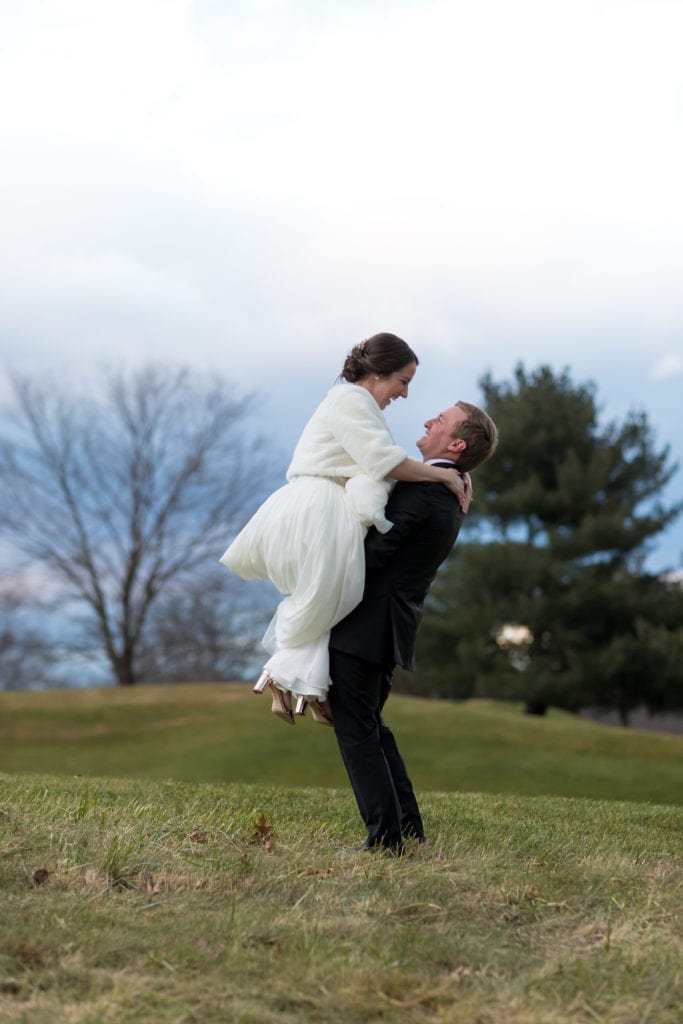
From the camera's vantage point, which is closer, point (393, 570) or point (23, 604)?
point (393, 570)

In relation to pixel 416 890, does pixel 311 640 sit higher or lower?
higher

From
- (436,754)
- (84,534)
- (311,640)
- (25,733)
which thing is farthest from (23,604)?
(311,640)

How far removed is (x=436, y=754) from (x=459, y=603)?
33.3 ft

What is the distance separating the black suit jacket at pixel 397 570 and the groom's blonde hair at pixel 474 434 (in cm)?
21

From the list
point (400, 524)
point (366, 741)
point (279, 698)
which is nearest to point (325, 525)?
point (400, 524)

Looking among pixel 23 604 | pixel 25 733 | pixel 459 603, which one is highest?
pixel 459 603

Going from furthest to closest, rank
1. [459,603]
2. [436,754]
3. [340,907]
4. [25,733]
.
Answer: [459,603] → [25,733] → [436,754] → [340,907]

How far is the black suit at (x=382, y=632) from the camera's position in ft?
16.6

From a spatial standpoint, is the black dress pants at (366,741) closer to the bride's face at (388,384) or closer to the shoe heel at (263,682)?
the shoe heel at (263,682)

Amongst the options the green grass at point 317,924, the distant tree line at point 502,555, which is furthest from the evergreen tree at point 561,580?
the green grass at point 317,924

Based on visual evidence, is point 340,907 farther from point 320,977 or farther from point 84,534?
point 84,534

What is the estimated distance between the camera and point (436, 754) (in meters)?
20.4

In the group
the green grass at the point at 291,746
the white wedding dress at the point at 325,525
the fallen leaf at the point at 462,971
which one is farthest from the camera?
the green grass at the point at 291,746

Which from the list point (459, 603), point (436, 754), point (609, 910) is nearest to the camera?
point (609, 910)
